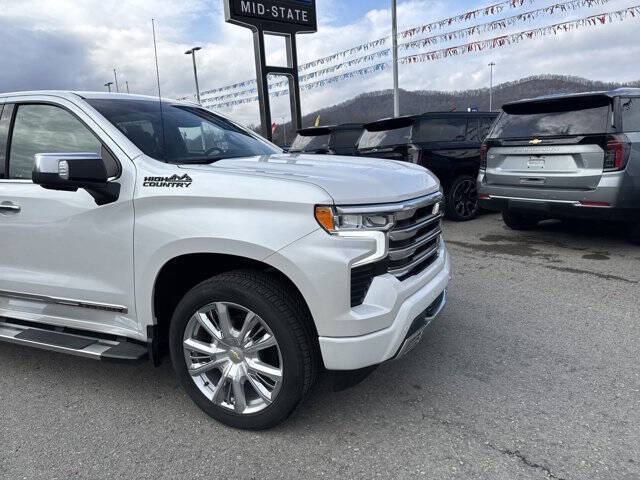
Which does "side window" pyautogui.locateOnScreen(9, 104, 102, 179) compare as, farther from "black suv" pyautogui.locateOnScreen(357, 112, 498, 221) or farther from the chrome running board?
"black suv" pyautogui.locateOnScreen(357, 112, 498, 221)

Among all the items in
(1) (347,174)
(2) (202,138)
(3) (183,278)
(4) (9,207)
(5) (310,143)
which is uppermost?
(2) (202,138)

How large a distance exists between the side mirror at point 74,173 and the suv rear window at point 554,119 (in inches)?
208

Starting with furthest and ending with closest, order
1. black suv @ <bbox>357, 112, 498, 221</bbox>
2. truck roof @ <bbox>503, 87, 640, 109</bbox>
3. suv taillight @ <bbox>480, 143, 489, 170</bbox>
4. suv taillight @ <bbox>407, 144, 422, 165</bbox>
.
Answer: black suv @ <bbox>357, 112, 498, 221</bbox> → suv taillight @ <bbox>407, 144, 422, 165</bbox> → suv taillight @ <bbox>480, 143, 489, 170</bbox> → truck roof @ <bbox>503, 87, 640, 109</bbox>

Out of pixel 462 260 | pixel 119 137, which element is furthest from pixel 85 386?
pixel 462 260

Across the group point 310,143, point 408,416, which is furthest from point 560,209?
point 310,143

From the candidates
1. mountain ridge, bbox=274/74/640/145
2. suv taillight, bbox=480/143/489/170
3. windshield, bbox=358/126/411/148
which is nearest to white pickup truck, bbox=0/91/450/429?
suv taillight, bbox=480/143/489/170

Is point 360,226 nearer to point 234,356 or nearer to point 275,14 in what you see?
point 234,356

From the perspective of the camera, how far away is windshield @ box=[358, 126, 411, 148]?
348 inches

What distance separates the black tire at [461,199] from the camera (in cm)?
891

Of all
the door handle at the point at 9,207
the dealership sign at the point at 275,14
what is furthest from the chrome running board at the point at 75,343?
the dealership sign at the point at 275,14

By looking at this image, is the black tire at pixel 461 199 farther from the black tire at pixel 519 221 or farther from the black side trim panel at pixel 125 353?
the black side trim panel at pixel 125 353

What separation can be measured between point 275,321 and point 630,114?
Result: 538cm

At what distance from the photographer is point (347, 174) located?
108 inches

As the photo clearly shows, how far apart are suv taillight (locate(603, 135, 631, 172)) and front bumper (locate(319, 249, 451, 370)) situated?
4113mm
